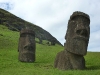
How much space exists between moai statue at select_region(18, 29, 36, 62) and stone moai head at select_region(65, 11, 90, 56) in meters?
8.83

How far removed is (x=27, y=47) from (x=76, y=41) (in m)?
9.88

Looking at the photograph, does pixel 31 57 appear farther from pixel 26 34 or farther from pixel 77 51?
pixel 77 51

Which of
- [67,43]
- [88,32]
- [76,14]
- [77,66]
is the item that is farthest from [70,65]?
[76,14]

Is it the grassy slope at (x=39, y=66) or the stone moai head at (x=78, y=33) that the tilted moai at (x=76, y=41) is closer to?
the stone moai head at (x=78, y=33)

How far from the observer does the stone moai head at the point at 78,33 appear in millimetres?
16703

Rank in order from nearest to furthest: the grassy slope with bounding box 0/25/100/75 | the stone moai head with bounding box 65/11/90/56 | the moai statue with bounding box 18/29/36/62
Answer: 1. the grassy slope with bounding box 0/25/100/75
2. the stone moai head with bounding box 65/11/90/56
3. the moai statue with bounding box 18/29/36/62

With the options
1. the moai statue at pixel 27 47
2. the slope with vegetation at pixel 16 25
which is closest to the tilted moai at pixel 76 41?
the moai statue at pixel 27 47

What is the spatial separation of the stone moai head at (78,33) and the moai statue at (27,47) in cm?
883

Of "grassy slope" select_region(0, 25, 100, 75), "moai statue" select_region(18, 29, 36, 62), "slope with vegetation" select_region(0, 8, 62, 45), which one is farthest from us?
"slope with vegetation" select_region(0, 8, 62, 45)

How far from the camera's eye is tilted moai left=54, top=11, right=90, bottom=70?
54.9ft

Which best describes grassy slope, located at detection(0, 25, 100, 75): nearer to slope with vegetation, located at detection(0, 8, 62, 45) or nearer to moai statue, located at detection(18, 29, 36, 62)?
moai statue, located at detection(18, 29, 36, 62)

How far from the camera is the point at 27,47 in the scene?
25.5 metres

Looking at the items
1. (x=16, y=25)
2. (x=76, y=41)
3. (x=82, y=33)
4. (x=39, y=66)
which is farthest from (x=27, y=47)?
(x=16, y=25)

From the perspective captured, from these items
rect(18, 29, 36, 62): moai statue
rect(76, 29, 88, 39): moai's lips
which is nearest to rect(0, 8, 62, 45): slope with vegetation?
rect(18, 29, 36, 62): moai statue
